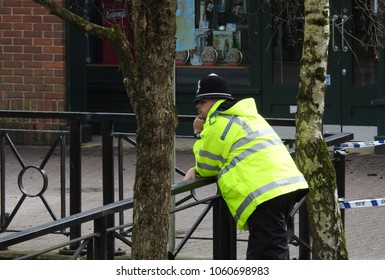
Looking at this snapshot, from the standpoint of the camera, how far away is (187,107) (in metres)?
16.8

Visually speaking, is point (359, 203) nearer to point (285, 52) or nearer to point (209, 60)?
point (285, 52)

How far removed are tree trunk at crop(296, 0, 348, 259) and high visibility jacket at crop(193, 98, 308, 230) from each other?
39.3 inches

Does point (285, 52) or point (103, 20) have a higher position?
point (103, 20)

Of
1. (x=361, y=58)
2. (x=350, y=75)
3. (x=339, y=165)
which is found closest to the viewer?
(x=339, y=165)

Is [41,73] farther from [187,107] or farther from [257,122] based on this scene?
[257,122]

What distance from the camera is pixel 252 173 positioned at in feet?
22.1

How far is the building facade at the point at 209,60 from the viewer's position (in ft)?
52.5

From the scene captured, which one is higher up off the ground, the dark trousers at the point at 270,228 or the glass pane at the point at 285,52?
the glass pane at the point at 285,52

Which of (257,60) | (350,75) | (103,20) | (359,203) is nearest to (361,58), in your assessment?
(350,75)

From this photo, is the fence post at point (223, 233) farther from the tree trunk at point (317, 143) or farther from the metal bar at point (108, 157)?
the metal bar at point (108, 157)

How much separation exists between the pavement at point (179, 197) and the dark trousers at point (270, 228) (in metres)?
2.31

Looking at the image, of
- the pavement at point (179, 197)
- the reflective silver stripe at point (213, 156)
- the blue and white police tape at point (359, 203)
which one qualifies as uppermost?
the reflective silver stripe at point (213, 156)

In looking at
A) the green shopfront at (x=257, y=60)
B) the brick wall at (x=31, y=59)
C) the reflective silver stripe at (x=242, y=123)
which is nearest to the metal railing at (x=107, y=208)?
the reflective silver stripe at (x=242, y=123)

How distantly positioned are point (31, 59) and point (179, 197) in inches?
229
